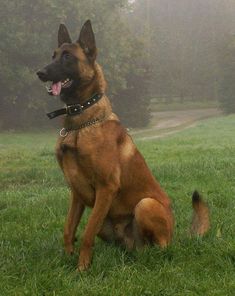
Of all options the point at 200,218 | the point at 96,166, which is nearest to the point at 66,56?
the point at 96,166

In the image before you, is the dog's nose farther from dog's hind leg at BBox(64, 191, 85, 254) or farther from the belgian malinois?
dog's hind leg at BBox(64, 191, 85, 254)

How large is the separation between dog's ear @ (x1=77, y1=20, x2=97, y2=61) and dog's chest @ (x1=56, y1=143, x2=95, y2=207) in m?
0.86

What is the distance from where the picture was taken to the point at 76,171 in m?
3.98

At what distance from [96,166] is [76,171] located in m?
0.20

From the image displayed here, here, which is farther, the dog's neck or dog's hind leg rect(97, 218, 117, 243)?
dog's hind leg rect(97, 218, 117, 243)

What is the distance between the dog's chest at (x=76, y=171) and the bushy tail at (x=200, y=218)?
112cm

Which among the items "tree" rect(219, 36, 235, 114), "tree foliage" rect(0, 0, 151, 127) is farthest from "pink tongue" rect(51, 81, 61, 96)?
"tree" rect(219, 36, 235, 114)

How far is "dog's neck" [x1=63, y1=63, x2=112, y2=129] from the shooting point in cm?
412

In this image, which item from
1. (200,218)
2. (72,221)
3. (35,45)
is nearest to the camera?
(72,221)

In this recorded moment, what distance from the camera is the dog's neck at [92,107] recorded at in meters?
4.12

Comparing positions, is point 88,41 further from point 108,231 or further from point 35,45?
point 35,45

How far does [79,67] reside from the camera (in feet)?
13.3

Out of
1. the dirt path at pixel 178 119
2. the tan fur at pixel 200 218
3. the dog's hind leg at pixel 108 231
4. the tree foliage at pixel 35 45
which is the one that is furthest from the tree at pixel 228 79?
the dog's hind leg at pixel 108 231

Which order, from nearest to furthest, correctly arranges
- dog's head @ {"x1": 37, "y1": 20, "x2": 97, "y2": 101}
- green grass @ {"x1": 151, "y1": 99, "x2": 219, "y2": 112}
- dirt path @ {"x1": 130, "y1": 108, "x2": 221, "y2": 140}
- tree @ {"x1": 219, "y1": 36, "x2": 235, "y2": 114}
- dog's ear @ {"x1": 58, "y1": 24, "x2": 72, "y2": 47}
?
dog's head @ {"x1": 37, "y1": 20, "x2": 97, "y2": 101}, dog's ear @ {"x1": 58, "y1": 24, "x2": 72, "y2": 47}, dirt path @ {"x1": 130, "y1": 108, "x2": 221, "y2": 140}, tree @ {"x1": 219, "y1": 36, "x2": 235, "y2": 114}, green grass @ {"x1": 151, "y1": 99, "x2": 219, "y2": 112}
